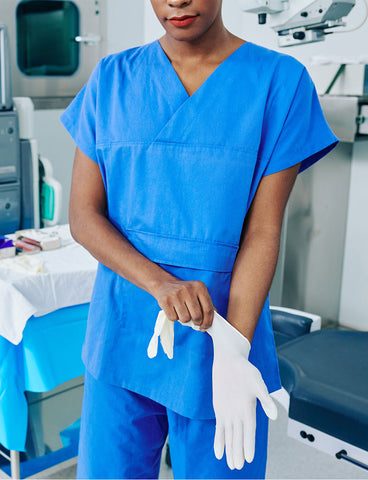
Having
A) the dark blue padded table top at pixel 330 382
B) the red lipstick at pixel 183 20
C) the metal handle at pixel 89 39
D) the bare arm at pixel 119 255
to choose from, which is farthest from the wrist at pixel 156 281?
the metal handle at pixel 89 39

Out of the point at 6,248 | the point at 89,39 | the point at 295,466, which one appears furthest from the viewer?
the point at 89,39

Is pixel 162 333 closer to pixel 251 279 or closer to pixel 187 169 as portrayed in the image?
pixel 251 279

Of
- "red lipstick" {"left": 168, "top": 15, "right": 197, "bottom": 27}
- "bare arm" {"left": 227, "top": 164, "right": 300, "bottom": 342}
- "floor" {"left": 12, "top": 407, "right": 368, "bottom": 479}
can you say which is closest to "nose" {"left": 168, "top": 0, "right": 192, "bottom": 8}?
"red lipstick" {"left": 168, "top": 15, "right": 197, "bottom": 27}

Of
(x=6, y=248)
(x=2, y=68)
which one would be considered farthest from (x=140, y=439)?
(x=2, y=68)

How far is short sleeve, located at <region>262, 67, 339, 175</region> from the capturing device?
1.04m

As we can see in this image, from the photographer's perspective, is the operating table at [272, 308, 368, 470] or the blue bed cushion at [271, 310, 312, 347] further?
the blue bed cushion at [271, 310, 312, 347]

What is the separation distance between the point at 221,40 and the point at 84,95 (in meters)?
0.29

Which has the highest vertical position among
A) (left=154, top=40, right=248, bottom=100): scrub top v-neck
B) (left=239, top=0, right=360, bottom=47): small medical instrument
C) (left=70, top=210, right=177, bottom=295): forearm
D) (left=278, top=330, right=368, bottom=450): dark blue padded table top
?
(left=239, top=0, right=360, bottom=47): small medical instrument

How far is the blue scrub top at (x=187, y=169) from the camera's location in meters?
1.04

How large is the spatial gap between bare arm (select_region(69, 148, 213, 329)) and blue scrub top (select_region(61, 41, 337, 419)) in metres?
0.03

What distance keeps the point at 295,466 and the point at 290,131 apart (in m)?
1.68

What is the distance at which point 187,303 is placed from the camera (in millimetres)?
908

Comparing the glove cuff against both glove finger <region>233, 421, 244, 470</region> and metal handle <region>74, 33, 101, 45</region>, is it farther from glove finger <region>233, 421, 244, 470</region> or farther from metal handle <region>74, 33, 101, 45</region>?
metal handle <region>74, 33, 101, 45</region>

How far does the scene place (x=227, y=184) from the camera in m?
1.02
